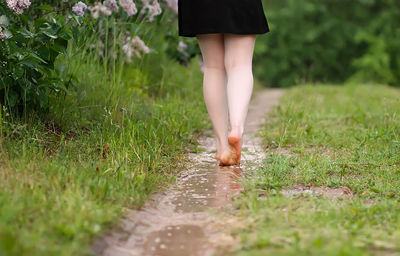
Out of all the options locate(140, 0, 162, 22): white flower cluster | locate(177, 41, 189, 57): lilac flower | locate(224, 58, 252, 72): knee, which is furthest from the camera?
locate(177, 41, 189, 57): lilac flower

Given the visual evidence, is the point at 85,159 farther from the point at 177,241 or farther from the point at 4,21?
the point at 177,241

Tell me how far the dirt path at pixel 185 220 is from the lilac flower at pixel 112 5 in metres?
1.25

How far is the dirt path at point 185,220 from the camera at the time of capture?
2.06 m

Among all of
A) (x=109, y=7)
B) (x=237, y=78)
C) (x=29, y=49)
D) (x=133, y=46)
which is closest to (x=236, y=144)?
(x=237, y=78)

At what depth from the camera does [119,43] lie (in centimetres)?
449

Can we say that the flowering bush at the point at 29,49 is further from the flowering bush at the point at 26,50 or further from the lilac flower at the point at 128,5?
the lilac flower at the point at 128,5

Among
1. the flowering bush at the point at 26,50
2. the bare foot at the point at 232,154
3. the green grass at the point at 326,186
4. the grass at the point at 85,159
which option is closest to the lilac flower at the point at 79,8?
the flowering bush at the point at 26,50

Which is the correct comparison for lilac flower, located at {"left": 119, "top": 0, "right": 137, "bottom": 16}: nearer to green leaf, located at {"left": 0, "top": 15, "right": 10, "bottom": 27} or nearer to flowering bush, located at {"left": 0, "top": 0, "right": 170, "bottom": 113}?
flowering bush, located at {"left": 0, "top": 0, "right": 170, "bottom": 113}

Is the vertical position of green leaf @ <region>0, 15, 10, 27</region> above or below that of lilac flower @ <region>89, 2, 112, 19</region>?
below

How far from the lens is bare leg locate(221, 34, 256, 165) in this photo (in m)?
3.16

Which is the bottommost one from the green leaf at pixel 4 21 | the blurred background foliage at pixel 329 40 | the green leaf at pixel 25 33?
the blurred background foliage at pixel 329 40

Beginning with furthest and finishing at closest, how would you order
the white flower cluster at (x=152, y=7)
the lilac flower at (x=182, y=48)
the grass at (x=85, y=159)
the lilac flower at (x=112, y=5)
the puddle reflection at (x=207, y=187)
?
the lilac flower at (x=182, y=48) < the white flower cluster at (x=152, y=7) < the lilac flower at (x=112, y=5) < the puddle reflection at (x=207, y=187) < the grass at (x=85, y=159)

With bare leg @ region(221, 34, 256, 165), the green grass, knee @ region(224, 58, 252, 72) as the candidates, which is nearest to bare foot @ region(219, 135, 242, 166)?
bare leg @ region(221, 34, 256, 165)

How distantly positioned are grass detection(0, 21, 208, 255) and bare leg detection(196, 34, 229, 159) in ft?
1.03
